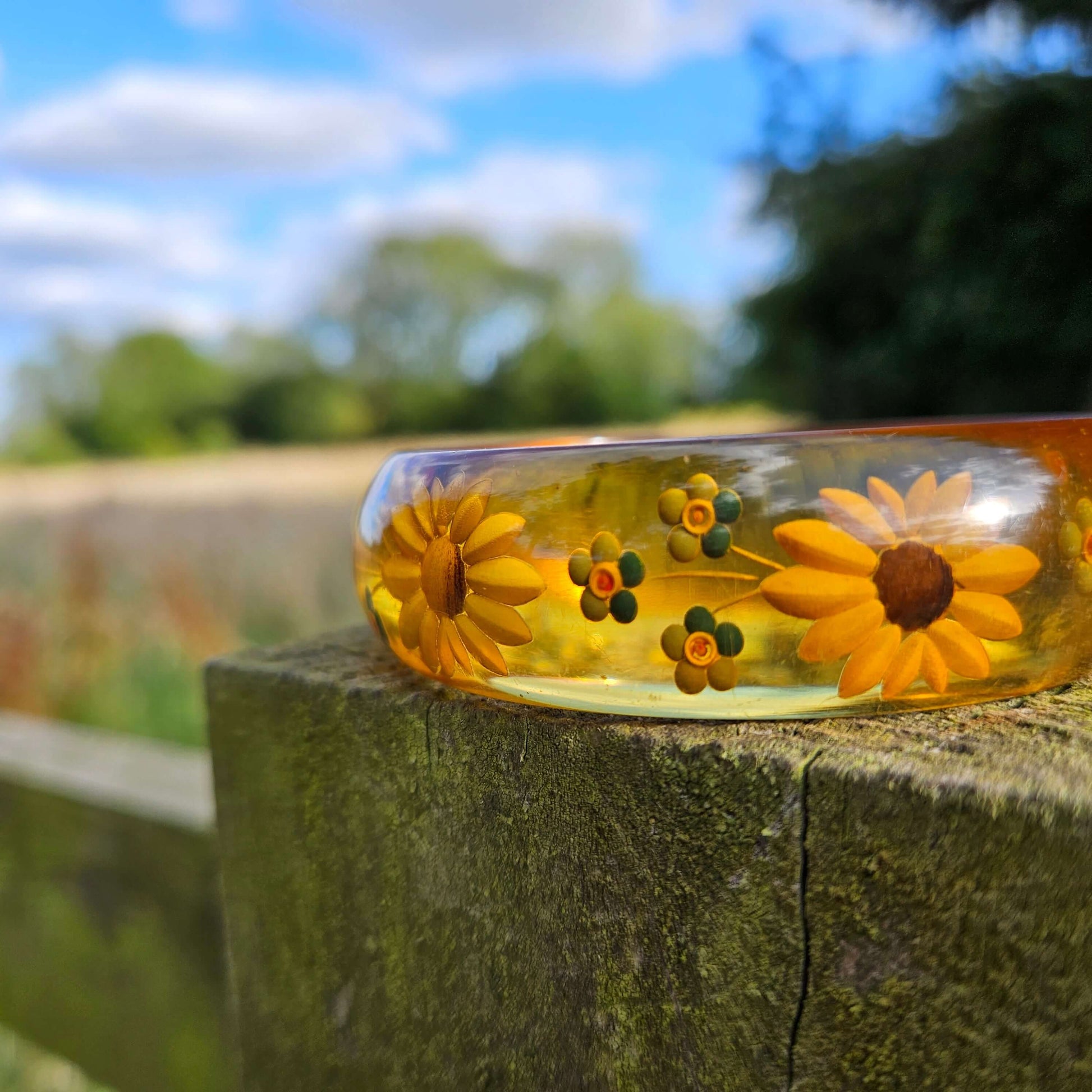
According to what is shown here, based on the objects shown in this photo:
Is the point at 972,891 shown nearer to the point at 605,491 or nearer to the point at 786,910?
the point at 786,910

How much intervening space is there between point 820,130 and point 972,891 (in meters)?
2.73

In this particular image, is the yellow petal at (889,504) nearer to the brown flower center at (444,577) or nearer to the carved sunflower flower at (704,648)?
the carved sunflower flower at (704,648)

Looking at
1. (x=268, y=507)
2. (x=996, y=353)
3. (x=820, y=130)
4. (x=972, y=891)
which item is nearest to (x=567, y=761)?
(x=972, y=891)

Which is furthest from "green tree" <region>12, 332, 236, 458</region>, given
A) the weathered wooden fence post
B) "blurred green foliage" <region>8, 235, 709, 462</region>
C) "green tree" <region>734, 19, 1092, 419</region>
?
the weathered wooden fence post

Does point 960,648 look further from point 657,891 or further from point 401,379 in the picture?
point 401,379

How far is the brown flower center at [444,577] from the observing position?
0.46m

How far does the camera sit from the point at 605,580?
0.42 metres

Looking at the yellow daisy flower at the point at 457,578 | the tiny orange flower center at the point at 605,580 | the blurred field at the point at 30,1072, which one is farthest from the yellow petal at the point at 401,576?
the blurred field at the point at 30,1072

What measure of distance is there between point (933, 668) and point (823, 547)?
0.08 meters

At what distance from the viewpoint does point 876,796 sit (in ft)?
1.22

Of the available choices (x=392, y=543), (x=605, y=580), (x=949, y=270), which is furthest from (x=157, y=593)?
(x=605, y=580)

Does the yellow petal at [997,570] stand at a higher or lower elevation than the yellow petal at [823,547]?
lower

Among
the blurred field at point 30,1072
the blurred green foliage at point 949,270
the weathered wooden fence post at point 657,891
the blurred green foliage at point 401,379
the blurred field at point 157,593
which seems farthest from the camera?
the blurred green foliage at point 401,379

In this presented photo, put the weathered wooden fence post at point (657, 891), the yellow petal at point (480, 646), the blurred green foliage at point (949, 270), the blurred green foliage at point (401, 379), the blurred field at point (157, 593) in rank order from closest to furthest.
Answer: the weathered wooden fence post at point (657, 891) < the yellow petal at point (480, 646) < the blurred green foliage at point (949, 270) < the blurred field at point (157, 593) < the blurred green foliage at point (401, 379)
